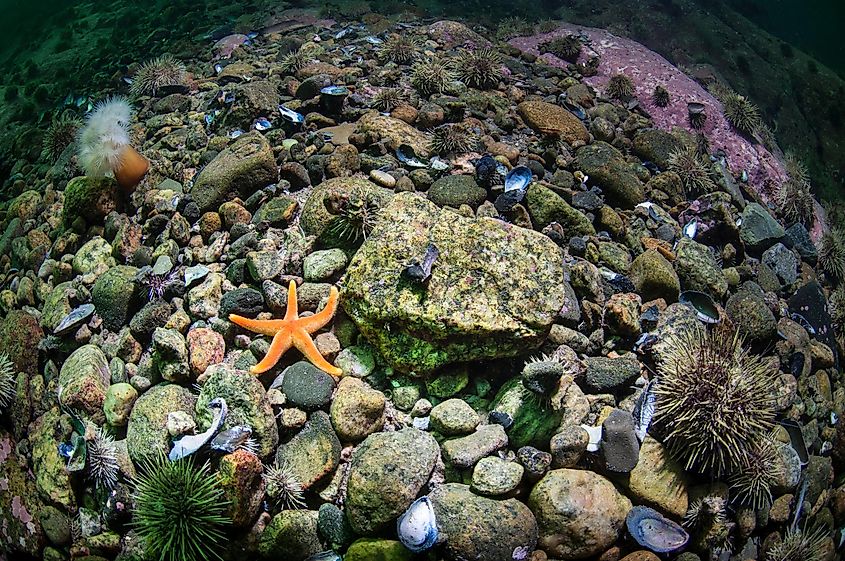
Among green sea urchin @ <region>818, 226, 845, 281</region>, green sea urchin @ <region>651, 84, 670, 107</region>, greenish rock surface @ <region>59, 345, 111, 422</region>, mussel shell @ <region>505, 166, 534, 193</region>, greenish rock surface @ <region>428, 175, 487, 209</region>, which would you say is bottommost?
green sea urchin @ <region>818, 226, 845, 281</region>

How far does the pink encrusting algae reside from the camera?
9.43 metres

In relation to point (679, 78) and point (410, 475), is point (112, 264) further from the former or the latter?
point (679, 78)

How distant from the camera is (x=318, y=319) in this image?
15.6 ft

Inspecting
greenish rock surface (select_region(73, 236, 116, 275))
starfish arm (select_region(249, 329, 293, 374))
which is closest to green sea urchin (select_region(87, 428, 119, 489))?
starfish arm (select_region(249, 329, 293, 374))

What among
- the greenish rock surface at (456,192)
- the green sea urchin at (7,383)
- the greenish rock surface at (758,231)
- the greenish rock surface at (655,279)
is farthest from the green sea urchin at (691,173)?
the green sea urchin at (7,383)

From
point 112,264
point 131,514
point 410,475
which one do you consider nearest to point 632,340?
point 410,475

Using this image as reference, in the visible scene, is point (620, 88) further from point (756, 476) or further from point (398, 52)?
point (756, 476)

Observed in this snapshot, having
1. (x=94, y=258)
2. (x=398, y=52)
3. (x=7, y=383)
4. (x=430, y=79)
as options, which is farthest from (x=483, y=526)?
(x=398, y=52)

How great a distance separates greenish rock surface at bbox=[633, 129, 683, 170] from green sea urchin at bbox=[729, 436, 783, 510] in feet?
15.6

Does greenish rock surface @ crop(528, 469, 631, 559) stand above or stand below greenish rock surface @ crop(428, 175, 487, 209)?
below

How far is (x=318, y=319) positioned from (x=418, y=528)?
83.7 inches

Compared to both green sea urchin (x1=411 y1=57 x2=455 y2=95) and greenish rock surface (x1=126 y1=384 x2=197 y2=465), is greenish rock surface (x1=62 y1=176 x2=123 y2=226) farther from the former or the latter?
green sea urchin (x1=411 y1=57 x2=455 y2=95)

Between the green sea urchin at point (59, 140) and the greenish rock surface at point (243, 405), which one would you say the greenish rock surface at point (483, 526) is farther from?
the green sea urchin at point (59, 140)

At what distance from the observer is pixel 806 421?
224 inches
